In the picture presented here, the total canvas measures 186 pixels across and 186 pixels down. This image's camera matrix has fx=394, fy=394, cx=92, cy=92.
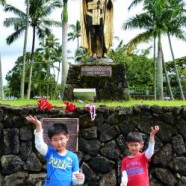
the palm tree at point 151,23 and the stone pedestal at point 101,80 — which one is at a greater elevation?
the palm tree at point 151,23

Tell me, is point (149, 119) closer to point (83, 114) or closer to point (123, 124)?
point (123, 124)

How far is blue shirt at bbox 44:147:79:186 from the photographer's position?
12.1 feet

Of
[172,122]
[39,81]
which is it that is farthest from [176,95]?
[172,122]

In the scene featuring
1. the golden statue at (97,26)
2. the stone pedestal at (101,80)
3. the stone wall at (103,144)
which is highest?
the golden statue at (97,26)

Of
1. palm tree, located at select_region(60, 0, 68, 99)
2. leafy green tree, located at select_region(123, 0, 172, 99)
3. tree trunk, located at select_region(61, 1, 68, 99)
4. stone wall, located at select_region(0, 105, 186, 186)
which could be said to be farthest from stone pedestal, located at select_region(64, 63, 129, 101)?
leafy green tree, located at select_region(123, 0, 172, 99)

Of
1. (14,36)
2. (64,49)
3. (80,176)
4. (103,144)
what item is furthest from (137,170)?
(14,36)

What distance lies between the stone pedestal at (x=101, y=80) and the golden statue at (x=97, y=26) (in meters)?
0.83

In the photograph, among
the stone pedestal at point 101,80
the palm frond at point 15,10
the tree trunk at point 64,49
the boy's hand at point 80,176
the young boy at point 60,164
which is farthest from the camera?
the palm frond at point 15,10

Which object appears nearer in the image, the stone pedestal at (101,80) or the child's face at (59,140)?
the child's face at (59,140)

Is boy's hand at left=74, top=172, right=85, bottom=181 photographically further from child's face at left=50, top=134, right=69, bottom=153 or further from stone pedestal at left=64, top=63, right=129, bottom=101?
stone pedestal at left=64, top=63, right=129, bottom=101

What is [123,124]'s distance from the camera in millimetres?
7230

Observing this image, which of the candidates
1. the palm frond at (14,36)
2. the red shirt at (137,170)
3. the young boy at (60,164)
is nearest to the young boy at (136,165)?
the red shirt at (137,170)

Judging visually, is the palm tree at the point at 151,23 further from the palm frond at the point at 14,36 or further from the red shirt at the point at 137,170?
the red shirt at the point at 137,170

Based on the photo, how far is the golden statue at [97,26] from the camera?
1052 centimetres
